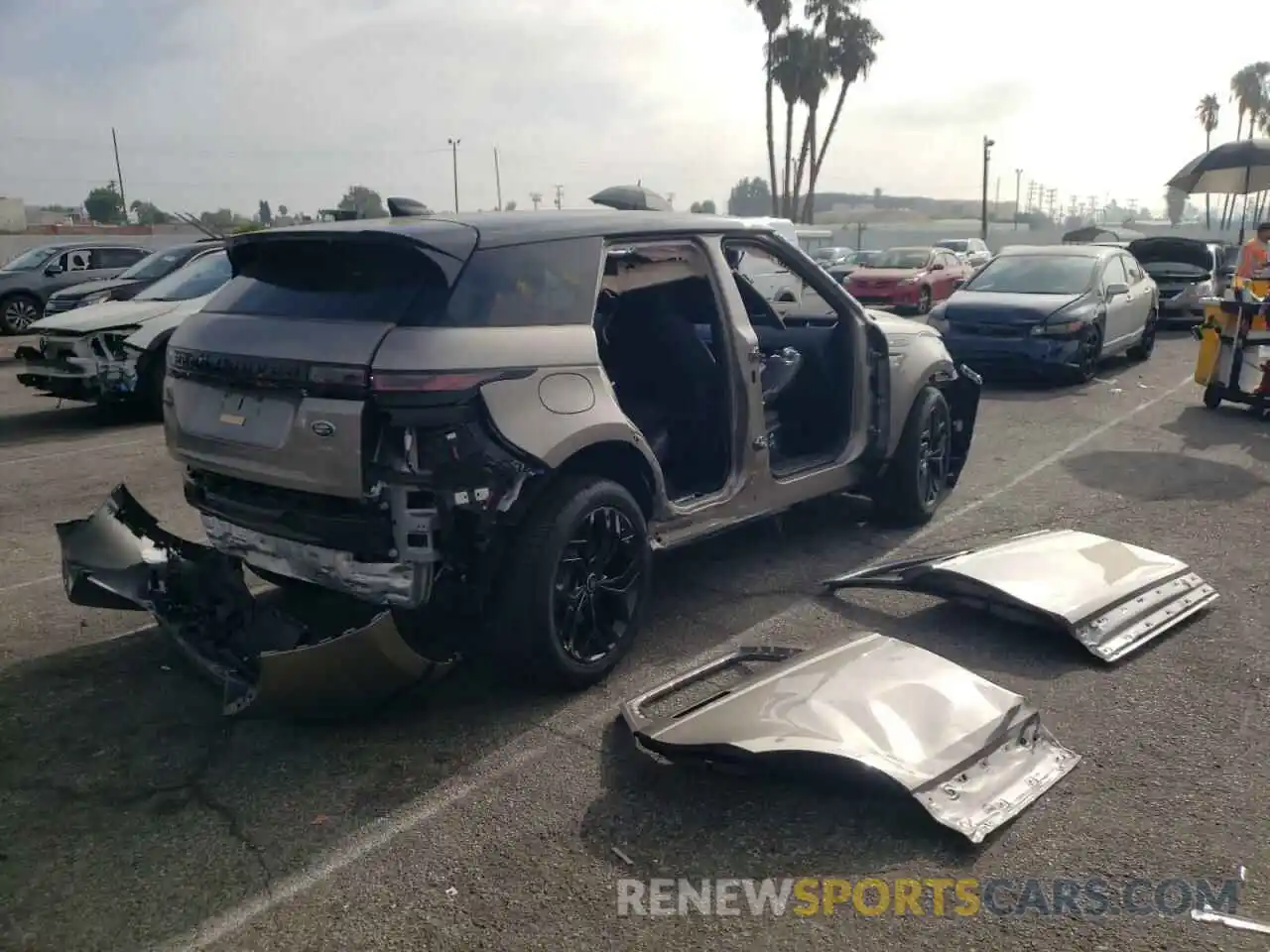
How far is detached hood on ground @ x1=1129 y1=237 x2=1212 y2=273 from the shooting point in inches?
700

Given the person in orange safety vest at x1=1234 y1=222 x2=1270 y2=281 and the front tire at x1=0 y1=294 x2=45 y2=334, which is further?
Result: the front tire at x1=0 y1=294 x2=45 y2=334

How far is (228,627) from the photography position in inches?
163

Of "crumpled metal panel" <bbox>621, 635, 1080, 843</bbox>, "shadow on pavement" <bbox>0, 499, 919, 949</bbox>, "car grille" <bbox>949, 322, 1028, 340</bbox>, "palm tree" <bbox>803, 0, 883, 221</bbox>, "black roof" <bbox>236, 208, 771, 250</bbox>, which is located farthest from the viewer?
"palm tree" <bbox>803, 0, 883, 221</bbox>

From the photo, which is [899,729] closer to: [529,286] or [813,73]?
[529,286]

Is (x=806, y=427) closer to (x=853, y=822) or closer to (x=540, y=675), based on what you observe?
(x=540, y=675)

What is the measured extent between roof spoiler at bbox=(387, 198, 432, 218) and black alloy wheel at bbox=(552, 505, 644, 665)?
173 cm

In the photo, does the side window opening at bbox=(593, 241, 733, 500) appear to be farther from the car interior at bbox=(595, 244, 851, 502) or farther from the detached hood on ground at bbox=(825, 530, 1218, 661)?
the detached hood on ground at bbox=(825, 530, 1218, 661)

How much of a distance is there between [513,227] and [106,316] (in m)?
7.81

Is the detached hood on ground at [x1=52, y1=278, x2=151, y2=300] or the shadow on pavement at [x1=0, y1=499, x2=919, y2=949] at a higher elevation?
the detached hood on ground at [x1=52, y1=278, x2=151, y2=300]

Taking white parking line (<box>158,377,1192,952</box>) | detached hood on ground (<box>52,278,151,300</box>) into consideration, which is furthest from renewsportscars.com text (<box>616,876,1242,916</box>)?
detached hood on ground (<box>52,278,151,300</box>)

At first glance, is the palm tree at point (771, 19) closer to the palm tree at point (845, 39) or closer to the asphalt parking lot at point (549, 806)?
the palm tree at point (845, 39)

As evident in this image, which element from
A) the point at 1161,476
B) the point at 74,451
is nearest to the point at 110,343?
the point at 74,451

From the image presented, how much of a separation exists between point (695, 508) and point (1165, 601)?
7.28ft

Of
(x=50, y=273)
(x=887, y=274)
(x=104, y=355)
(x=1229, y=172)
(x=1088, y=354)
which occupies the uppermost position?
(x=1229, y=172)
